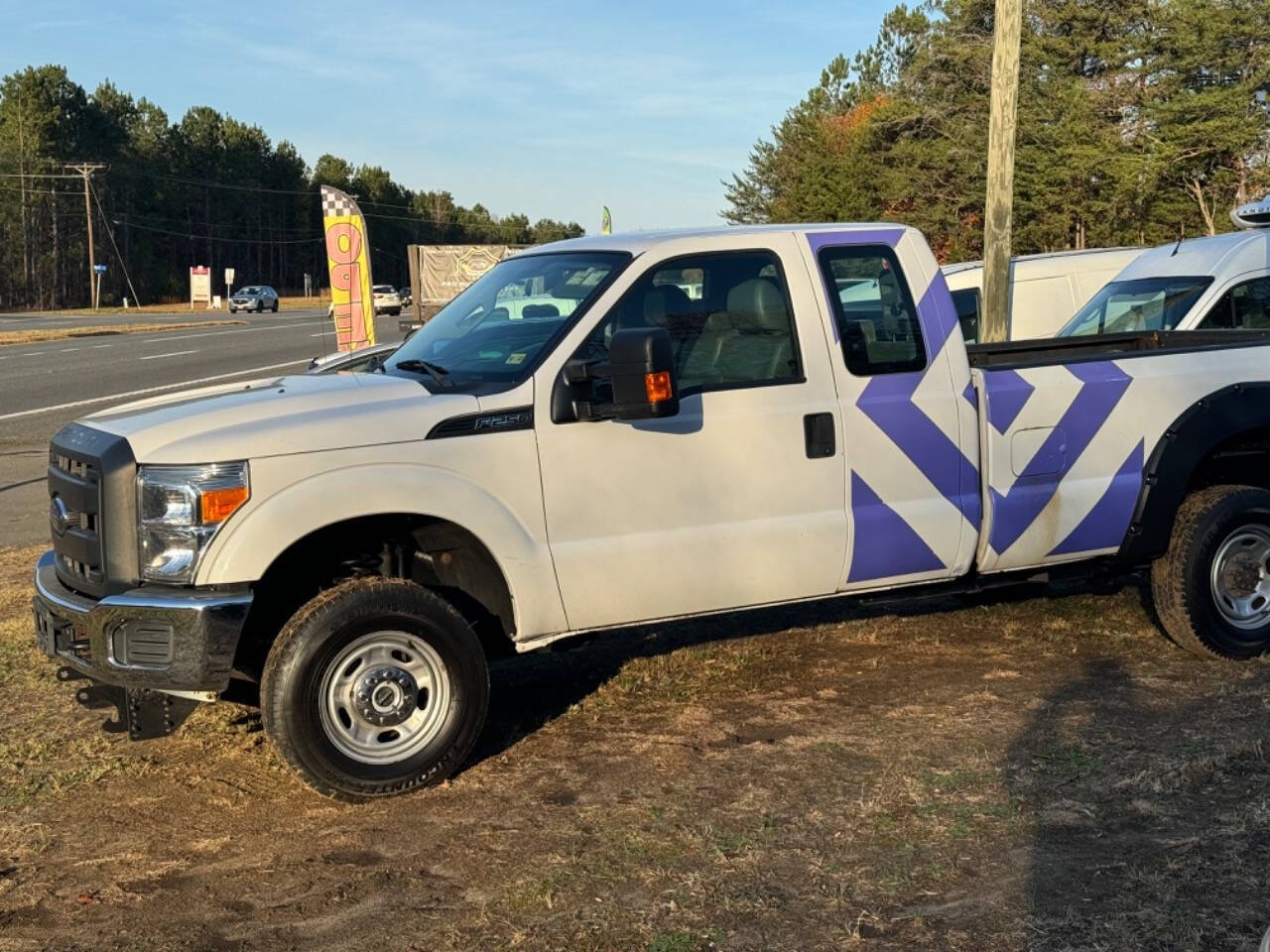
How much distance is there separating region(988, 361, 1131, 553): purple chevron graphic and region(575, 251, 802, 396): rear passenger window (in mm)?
1162

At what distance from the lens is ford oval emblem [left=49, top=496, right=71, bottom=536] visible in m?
5.10

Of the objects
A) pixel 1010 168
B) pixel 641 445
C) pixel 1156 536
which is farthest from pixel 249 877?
pixel 1010 168

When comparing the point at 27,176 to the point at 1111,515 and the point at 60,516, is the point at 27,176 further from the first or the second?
the point at 1111,515

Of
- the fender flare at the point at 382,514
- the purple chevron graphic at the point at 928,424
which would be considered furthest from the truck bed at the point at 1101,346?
the fender flare at the point at 382,514

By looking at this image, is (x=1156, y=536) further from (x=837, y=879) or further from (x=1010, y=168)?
(x=1010, y=168)

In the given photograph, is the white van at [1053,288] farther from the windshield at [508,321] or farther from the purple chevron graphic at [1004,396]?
the windshield at [508,321]

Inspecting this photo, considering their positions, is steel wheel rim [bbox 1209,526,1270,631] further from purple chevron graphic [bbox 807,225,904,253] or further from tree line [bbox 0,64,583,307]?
tree line [bbox 0,64,583,307]

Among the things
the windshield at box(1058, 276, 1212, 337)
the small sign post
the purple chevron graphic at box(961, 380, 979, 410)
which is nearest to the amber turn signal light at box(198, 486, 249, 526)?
the purple chevron graphic at box(961, 380, 979, 410)

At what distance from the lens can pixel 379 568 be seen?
5.35 metres

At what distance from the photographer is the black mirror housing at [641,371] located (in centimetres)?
496

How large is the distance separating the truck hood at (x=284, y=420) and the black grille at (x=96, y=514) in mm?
85

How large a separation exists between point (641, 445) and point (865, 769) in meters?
1.47

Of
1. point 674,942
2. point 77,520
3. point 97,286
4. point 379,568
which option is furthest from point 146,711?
point 97,286

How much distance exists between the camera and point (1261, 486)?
22.5ft
